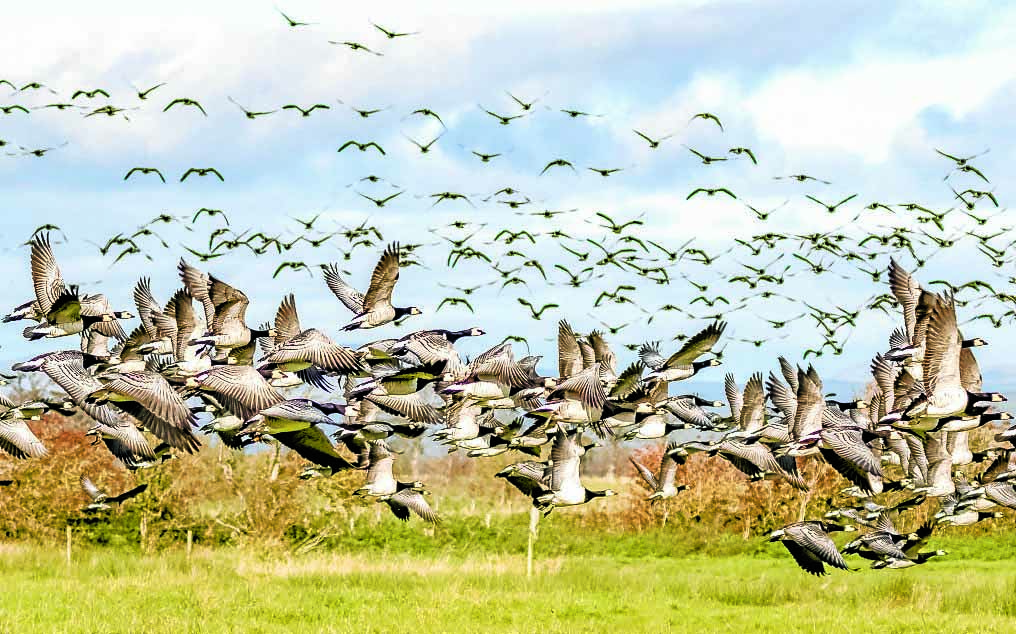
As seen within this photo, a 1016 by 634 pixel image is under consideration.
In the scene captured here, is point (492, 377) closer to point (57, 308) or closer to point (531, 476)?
point (531, 476)

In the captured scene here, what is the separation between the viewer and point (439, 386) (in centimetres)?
2241

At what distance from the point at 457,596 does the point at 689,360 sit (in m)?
15.9

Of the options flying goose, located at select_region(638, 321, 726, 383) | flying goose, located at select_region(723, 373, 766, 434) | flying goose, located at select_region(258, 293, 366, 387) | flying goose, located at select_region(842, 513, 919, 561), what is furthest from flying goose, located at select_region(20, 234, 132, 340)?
flying goose, located at select_region(842, 513, 919, 561)

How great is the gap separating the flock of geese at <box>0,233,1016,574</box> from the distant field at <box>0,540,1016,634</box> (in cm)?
778

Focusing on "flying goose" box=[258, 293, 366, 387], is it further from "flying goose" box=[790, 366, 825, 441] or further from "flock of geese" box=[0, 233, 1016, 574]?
"flying goose" box=[790, 366, 825, 441]

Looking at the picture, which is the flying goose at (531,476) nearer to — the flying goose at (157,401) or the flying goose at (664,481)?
the flying goose at (664,481)

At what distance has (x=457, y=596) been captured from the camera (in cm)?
3544

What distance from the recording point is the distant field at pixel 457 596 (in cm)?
3156

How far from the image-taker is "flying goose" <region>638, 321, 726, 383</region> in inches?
822

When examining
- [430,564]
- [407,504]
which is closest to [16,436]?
[407,504]

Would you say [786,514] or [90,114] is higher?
[90,114]

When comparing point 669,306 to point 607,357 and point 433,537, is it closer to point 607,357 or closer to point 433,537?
point 607,357

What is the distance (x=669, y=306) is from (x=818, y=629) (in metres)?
9.35

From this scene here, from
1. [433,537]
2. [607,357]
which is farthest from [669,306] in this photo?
→ [433,537]
